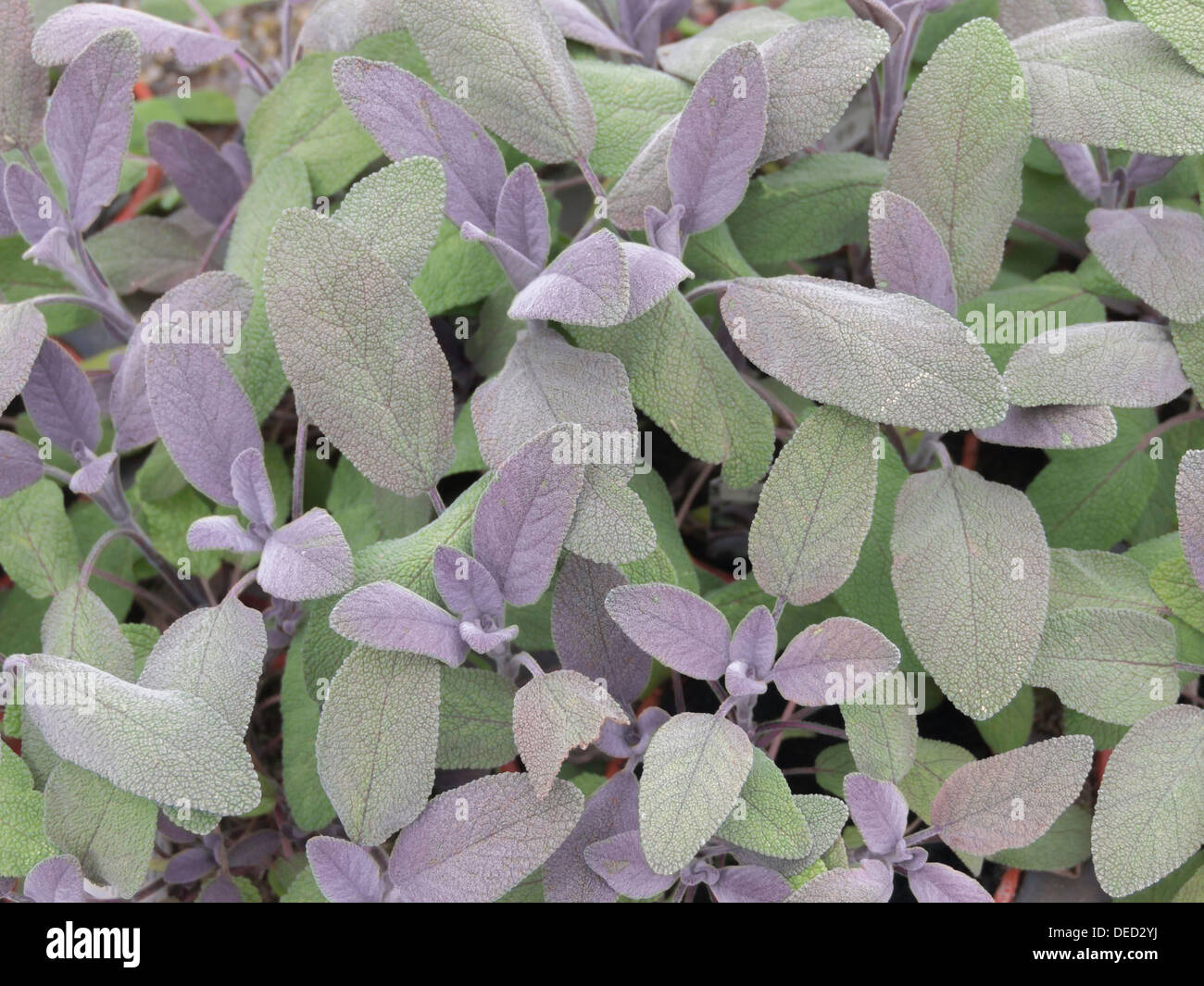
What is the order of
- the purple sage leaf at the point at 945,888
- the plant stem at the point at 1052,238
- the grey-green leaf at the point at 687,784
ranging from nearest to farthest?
the grey-green leaf at the point at 687,784, the purple sage leaf at the point at 945,888, the plant stem at the point at 1052,238

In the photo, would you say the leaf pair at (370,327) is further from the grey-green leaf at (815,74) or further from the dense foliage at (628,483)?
the grey-green leaf at (815,74)

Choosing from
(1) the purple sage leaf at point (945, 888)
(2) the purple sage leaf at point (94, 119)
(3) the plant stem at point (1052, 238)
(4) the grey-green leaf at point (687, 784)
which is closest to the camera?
(4) the grey-green leaf at point (687, 784)

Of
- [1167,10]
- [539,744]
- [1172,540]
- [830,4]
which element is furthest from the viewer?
[830,4]

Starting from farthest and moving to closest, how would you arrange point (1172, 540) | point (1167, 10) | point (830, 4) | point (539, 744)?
point (830, 4) → point (1172, 540) → point (1167, 10) → point (539, 744)

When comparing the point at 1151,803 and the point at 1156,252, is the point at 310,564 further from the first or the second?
the point at 1156,252

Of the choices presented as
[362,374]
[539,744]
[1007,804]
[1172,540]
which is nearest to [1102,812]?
[1007,804]

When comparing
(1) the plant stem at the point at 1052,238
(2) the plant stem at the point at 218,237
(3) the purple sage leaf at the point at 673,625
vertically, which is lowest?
(3) the purple sage leaf at the point at 673,625

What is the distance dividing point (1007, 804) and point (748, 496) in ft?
1.49

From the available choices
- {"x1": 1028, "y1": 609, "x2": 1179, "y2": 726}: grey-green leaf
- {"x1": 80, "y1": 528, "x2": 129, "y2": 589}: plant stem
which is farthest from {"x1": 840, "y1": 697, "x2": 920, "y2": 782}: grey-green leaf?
{"x1": 80, "y1": 528, "x2": 129, "y2": 589}: plant stem

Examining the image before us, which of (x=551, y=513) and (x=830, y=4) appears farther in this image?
(x=830, y=4)

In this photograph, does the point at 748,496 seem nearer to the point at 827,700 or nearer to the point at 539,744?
the point at 827,700

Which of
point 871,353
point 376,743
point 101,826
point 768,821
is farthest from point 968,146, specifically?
point 101,826

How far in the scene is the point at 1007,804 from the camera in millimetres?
812

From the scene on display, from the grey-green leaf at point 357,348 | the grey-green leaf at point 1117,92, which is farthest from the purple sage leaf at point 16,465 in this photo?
the grey-green leaf at point 1117,92
